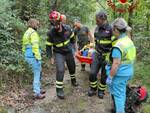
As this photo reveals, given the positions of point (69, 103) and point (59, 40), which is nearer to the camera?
point (69, 103)

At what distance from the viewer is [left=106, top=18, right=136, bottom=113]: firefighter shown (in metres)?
6.45

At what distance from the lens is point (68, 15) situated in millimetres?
16125

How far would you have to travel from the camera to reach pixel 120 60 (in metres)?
6.47

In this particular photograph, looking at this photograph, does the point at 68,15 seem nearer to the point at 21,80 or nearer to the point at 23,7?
the point at 23,7

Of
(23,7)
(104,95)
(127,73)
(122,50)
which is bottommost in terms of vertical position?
(104,95)

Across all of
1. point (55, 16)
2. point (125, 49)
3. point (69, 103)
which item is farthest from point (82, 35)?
point (125, 49)

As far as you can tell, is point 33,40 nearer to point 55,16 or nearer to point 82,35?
point 55,16

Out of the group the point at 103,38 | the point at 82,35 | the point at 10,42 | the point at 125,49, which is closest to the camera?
the point at 125,49

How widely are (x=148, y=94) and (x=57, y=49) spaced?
A: 2586 mm

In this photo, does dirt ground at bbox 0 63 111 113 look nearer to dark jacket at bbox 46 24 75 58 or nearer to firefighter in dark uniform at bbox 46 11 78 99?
firefighter in dark uniform at bbox 46 11 78 99

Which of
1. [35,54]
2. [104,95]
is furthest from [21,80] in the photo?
[104,95]

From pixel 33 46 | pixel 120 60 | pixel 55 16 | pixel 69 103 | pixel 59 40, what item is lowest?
pixel 69 103

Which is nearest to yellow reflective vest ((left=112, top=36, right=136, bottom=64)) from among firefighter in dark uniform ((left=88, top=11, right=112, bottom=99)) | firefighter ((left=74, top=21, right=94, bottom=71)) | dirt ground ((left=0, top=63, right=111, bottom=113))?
firefighter in dark uniform ((left=88, top=11, right=112, bottom=99))

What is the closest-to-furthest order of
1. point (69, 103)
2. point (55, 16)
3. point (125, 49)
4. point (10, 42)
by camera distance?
point (125, 49)
point (55, 16)
point (69, 103)
point (10, 42)
